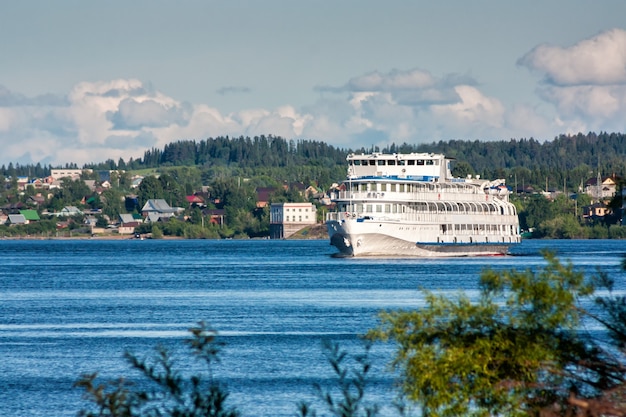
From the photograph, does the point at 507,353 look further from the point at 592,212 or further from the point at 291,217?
the point at 291,217

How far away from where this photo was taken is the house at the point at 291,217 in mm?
191000

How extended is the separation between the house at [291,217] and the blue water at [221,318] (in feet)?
343

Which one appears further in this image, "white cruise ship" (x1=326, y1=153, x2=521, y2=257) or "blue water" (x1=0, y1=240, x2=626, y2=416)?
"white cruise ship" (x1=326, y1=153, x2=521, y2=257)

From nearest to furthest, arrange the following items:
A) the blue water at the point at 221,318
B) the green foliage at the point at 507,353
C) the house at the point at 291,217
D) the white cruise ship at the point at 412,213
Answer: the green foliage at the point at 507,353 < the blue water at the point at 221,318 < the white cruise ship at the point at 412,213 < the house at the point at 291,217

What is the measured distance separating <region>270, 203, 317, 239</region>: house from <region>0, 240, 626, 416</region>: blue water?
104688 mm

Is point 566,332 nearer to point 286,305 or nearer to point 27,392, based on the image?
point 27,392

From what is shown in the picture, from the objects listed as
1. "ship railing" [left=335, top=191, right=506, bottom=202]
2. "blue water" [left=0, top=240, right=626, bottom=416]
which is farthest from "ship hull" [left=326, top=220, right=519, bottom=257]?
"blue water" [left=0, top=240, right=626, bottom=416]

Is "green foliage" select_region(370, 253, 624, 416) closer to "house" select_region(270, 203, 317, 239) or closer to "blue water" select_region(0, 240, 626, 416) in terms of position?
"blue water" select_region(0, 240, 626, 416)

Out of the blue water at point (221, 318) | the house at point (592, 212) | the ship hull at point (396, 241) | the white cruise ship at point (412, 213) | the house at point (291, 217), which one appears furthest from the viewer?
the house at point (291, 217)

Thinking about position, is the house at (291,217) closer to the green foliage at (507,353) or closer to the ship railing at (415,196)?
the ship railing at (415,196)

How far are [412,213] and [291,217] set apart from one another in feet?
336

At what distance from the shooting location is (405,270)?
248ft

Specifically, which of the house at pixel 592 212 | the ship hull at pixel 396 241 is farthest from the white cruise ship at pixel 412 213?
the house at pixel 592 212

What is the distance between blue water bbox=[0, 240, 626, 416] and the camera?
28.5 meters
